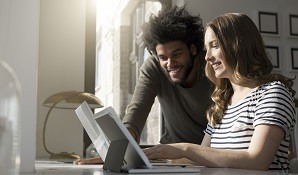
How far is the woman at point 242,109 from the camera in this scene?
1283mm

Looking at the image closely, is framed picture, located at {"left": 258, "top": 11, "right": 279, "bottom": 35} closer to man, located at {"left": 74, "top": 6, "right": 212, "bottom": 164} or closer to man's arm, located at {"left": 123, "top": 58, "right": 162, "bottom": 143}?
man, located at {"left": 74, "top": 6, "right": 212, "bottom": 164}

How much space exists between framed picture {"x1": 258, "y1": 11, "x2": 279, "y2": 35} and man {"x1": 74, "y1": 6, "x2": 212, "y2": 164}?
1.52 meters

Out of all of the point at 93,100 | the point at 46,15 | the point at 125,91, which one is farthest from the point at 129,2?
the point at 93,100

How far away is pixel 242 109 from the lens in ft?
4.94

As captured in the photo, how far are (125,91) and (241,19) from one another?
125 inches

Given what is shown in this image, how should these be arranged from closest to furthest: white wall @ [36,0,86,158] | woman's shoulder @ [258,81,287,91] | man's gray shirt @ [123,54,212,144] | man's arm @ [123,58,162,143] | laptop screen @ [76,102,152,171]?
laptop screen @ [76,102,152,171] → woman's shoulder @ [258,81,287,91] → man's arm @ [123,58,162,143] → man's gray shirt @ [123,54,212,144] → white wall @ [36,0,86,158]

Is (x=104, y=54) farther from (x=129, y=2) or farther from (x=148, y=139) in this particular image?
(x=148, y=139)

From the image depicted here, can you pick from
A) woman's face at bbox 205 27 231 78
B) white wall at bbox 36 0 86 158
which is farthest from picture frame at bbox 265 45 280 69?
woman's face at bbox 205 27 231 78

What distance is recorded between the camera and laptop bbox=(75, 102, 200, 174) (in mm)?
929

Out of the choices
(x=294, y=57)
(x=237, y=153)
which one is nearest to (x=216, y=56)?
(x=237, y=153)

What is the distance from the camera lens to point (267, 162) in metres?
1.29

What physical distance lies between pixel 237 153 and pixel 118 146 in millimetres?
429

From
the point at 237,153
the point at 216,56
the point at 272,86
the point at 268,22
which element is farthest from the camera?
the point at 268,22

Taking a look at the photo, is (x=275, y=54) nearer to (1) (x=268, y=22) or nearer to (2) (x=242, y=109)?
(1) (x=268, y=22)
